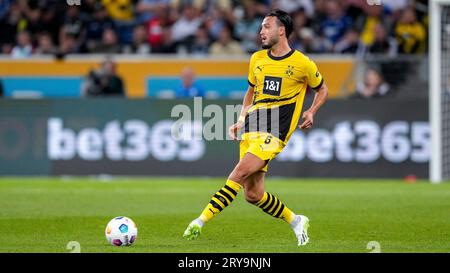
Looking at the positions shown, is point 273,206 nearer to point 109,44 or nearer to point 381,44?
point 381,44

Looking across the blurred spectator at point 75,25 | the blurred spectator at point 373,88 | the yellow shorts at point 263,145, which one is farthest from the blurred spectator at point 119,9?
the yellow shorts at point 263,145

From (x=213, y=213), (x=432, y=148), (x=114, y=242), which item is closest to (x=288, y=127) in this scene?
(x=213, y=213)

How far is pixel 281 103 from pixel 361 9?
527 inches

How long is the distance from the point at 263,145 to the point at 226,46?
42.8 feet

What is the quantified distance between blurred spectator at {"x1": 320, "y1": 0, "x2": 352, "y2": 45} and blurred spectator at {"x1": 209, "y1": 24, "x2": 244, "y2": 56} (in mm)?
2097

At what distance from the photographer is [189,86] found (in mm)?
22219


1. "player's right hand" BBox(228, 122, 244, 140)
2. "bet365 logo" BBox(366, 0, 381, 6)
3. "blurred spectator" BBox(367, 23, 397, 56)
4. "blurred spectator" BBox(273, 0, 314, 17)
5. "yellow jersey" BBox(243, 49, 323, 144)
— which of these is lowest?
"player's right hand" BBox(228, 122, 244, 140)

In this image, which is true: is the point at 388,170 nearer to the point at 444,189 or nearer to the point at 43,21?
the point at 444,189

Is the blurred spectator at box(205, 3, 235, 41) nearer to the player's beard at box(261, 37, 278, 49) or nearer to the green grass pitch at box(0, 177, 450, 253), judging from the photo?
the green grass pitch at box(0, 177, 450, 253)

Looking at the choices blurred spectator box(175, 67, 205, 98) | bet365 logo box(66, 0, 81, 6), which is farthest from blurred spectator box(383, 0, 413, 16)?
bet365 logo box(66, 0, 81, 6)

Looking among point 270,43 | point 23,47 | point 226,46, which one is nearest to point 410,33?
point 226,46

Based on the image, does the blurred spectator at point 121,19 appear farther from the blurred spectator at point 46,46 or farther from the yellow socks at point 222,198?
the yellow socks at point 222,198

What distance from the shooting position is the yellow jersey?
37.4ft

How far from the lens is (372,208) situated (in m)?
15.2
